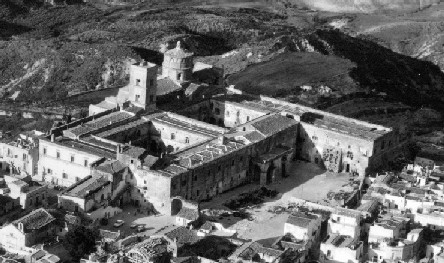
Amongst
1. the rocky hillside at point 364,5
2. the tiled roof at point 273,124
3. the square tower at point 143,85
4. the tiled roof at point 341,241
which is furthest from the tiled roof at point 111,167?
the rocky hillside at point 364,5

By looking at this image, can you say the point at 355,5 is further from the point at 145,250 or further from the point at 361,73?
the point at 145,250

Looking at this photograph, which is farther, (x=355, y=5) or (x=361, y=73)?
(x=355, y=5)

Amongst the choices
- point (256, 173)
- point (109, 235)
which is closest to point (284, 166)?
point (256, 173)

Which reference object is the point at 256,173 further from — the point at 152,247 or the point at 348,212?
the point at 152,247

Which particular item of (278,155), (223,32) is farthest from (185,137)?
(223,32)

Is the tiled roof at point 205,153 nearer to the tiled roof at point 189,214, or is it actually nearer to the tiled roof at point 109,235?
the tiled roof at point 189,214

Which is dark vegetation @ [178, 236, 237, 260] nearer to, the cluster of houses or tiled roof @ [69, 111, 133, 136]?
the cluster of houses
